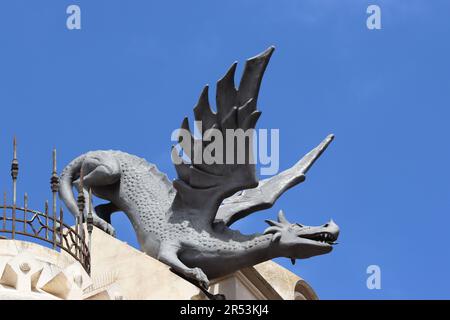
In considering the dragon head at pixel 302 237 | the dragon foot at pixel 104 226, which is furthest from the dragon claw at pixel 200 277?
the dragon foot at pixel 104 226

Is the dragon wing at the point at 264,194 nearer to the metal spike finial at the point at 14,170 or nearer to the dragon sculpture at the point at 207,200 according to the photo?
the dragon sculpture at the point at 207,200

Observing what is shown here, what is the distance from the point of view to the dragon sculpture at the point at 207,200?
27297mm

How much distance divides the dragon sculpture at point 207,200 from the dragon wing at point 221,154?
0.01 metres

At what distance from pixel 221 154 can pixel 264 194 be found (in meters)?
1.30

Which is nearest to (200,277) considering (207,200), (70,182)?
(207,200)

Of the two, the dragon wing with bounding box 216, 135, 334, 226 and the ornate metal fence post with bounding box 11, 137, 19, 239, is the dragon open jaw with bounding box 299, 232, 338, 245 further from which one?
the ornate metal fence post with bounding box 11, 137, 19, 239

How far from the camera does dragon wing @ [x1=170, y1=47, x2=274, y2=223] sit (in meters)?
27.1

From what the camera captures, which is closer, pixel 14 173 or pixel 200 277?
pixel 14 173

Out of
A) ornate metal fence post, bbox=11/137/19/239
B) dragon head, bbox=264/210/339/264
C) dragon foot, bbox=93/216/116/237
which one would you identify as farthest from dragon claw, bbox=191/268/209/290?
ornate metal fence post, bbox=11/137/19/239

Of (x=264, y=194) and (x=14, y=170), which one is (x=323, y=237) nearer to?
(x=264, y=194)

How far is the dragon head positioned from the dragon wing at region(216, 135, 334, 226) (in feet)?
1.76

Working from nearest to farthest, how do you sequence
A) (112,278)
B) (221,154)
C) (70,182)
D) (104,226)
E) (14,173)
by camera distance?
(14,173)
(112,278)
(221,154)
(104,226)
(70,182)

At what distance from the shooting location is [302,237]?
91.2 feet
